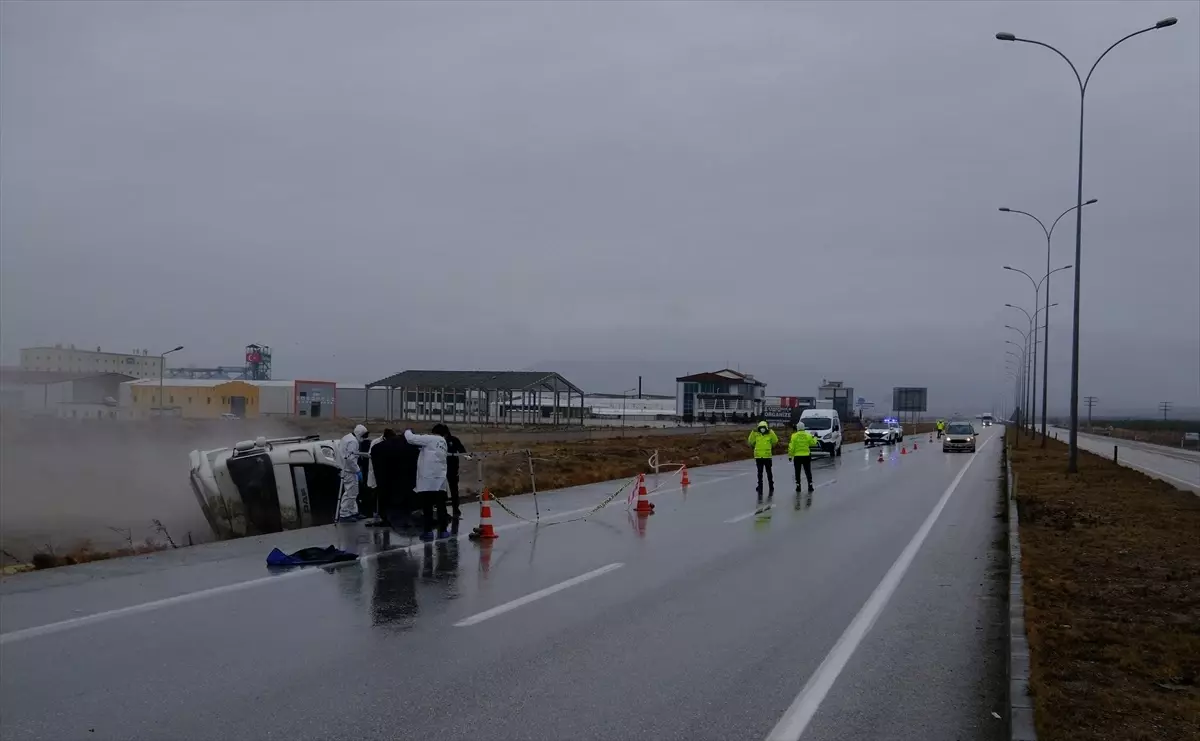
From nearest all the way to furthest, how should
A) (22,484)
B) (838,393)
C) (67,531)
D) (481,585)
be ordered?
(481,585) → (67,531) → (22,484) → (838,393)

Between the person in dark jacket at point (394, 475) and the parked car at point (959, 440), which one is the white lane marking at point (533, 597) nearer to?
the person in dark jacket at point (394, 475)

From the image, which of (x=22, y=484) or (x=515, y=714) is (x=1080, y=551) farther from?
(x=22, y=484)

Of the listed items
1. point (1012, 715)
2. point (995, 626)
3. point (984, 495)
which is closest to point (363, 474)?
point (995, 626)

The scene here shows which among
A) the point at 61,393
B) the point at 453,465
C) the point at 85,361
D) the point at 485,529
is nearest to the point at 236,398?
the point at 61,393

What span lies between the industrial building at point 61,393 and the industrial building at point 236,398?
155 centimetres

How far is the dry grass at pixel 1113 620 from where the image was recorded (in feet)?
18.7

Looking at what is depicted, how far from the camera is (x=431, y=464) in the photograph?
14.5 metres

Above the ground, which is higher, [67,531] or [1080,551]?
[1080,551]

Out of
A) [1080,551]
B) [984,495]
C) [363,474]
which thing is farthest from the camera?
[984,495]

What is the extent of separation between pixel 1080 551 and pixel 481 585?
26.5 feet

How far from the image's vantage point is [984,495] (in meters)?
23.2

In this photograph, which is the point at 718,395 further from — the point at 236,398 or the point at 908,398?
the point at 236,398

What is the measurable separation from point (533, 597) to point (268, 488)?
8.93 metres

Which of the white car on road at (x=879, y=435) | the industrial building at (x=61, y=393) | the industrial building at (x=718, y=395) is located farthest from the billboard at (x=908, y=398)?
the industrial building at (x=61, y=393)
